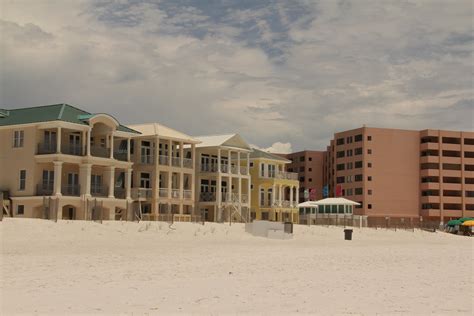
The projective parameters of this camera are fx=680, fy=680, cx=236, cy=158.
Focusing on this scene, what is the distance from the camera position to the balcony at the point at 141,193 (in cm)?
5803

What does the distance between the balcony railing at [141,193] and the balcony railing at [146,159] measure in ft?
8.11

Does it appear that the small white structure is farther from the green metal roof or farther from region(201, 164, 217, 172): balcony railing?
region(201, 164, 217, 172): balcony railing

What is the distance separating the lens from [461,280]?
22141 mm

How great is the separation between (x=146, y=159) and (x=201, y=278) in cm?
3988

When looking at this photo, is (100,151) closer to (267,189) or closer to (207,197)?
(207,197)

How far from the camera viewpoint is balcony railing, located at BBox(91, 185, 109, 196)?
52.5m

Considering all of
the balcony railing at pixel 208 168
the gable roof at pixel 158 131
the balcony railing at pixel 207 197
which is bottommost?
the balcony railing at pixel 207 197

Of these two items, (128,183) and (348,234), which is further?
(128,183)

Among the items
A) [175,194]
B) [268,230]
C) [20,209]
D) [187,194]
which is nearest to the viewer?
[268,230]

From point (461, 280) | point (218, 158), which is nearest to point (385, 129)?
point (218, 158)

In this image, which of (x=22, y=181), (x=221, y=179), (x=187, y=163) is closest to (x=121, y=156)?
(x=187, y=163)

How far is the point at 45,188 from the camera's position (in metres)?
49.7

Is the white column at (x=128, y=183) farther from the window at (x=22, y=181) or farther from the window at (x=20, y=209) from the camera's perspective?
the window at (x=20, y=209)

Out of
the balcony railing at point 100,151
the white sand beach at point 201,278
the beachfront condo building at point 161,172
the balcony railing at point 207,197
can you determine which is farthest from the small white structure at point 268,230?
the balcony railing at point 207,197
